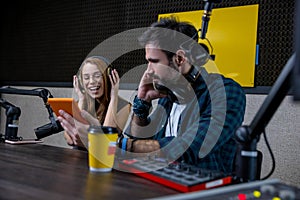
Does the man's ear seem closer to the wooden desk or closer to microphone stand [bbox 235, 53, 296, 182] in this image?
the wooden desk

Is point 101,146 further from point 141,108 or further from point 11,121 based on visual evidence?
point 11,121

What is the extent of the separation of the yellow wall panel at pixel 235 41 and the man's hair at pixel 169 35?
0.26 m

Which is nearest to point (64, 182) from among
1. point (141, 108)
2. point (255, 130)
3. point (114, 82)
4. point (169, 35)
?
point (255, 130)

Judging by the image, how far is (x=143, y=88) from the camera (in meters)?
1.68

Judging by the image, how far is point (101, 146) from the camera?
1030 millimetres

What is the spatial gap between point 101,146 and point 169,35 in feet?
2.52

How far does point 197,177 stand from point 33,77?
2.75 m

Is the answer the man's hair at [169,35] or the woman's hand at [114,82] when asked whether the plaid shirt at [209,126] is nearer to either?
the man's hair at [169,35]

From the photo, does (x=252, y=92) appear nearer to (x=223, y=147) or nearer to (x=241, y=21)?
(x=241, y=21)

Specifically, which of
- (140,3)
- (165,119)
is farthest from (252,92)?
(140,3)

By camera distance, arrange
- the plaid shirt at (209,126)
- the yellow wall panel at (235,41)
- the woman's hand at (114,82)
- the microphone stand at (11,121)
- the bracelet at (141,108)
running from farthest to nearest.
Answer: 1. the woman's hand at (114,82)
2. the yellow wall panel at (235,41)
3. the microphone stand at (11,121)
4. the bracelet at (141,108)
5. the plaid shirt at (209,126)

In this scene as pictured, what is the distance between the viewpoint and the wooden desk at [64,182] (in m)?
0.80

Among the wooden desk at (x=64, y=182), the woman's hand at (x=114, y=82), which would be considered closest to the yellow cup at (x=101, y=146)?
the wooden desk at (x=64, y=182)

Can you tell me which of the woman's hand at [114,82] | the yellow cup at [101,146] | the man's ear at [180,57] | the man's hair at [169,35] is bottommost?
the yellow cup at [101,146]
